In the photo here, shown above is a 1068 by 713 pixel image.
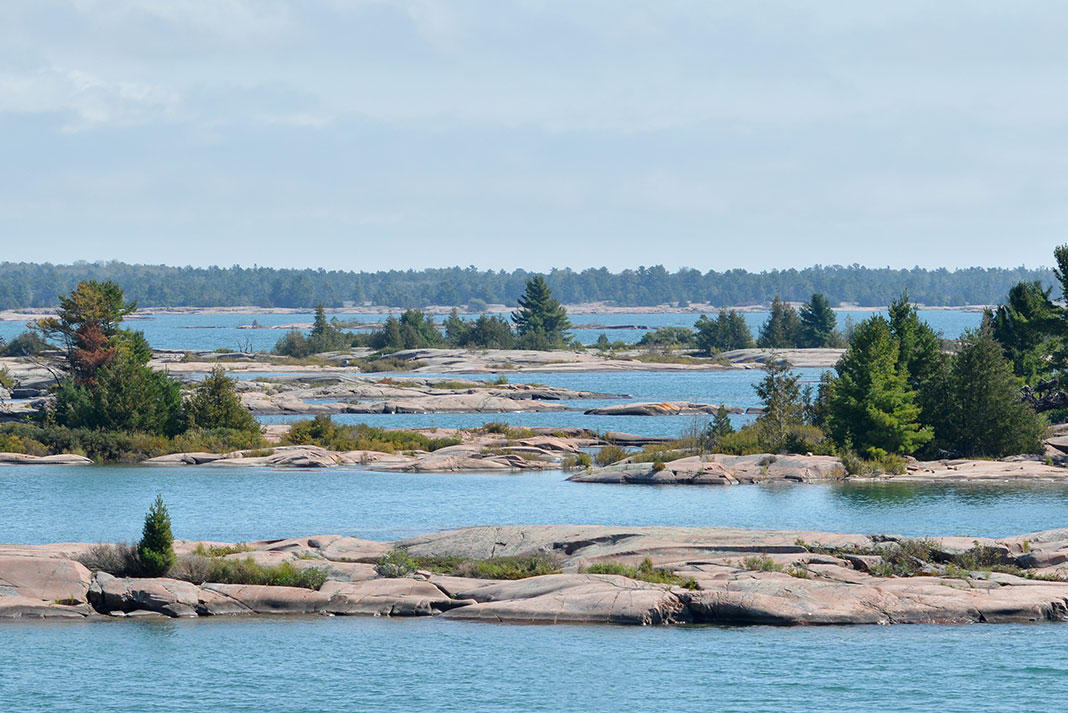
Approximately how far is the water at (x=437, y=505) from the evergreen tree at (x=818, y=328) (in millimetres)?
115886

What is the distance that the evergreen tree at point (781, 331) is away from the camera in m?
182

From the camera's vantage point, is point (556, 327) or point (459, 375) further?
point (556, 327)

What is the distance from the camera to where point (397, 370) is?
505 ft

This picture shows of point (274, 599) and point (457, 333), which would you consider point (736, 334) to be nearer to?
point (457, 333)

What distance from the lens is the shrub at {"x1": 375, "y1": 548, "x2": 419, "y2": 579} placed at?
38562 mm

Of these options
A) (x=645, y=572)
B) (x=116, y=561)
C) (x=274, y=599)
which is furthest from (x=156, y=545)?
(x=645, y=572)

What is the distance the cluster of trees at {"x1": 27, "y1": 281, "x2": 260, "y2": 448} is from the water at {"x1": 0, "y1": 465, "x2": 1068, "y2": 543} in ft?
25.4

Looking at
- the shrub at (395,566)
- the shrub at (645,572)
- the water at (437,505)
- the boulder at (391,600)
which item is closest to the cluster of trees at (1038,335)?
the water at (437,505)

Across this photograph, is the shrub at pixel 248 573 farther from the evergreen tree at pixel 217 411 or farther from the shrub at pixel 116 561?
the evergreen tree at pixel 217 411

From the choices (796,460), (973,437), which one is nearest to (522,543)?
(796,460)

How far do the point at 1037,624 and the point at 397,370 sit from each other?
406ft

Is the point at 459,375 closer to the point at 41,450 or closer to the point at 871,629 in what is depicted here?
the point at 41,450

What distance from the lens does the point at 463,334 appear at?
571 ft

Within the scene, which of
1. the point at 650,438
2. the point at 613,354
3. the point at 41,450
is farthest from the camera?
the point at 613,354
